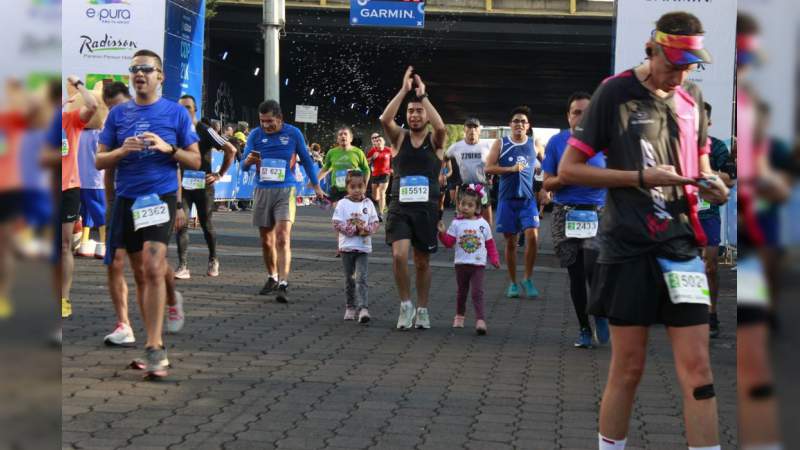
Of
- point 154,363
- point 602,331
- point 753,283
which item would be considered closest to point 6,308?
point 753,283

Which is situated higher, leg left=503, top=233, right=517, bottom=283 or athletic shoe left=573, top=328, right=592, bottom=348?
leg left=503, top=233, right=517, bottom=283

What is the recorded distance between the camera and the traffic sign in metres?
35.6

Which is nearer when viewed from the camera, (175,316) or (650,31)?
(175,316)

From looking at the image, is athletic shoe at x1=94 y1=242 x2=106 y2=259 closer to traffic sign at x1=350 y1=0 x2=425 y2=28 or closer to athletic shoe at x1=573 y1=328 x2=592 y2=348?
athletic shoe at x1=573 y1=328 x2=592 y2=348

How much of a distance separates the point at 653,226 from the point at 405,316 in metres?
5.98

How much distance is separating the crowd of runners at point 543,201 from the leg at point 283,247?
0.02 metres

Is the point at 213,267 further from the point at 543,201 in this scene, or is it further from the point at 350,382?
the point at 350,382

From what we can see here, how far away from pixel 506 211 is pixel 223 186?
18670 millimetres

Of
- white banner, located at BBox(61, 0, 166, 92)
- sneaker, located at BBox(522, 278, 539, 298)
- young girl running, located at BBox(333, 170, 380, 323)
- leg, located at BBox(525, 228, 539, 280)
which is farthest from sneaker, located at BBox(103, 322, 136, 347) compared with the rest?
white banner, located at BBox(61, 0, 166, 92)

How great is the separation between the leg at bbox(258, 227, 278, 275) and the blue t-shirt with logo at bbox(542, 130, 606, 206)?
3639 millimetres

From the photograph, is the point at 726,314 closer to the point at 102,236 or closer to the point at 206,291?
the point at 206,291

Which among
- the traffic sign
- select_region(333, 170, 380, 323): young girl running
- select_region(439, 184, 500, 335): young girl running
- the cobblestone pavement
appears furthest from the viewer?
the traffic sign

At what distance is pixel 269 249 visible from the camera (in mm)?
12195

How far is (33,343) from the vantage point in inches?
28.9
